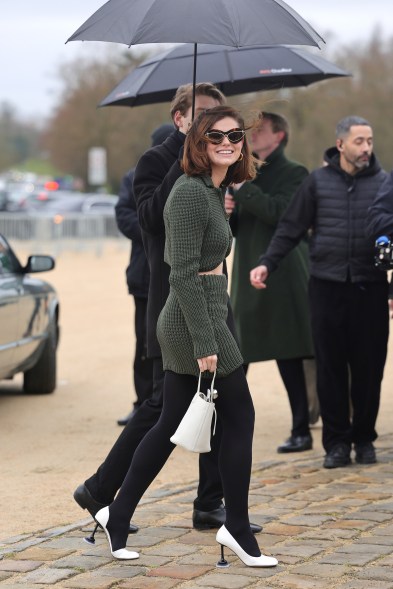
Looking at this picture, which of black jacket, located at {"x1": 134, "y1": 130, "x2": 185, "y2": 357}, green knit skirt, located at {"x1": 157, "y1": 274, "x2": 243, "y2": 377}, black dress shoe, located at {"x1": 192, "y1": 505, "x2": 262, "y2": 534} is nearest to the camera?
green knit skirt, located at {"x1": 157, "y1": 274, "x2": 243, "y2": 377}

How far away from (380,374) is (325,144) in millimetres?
47404

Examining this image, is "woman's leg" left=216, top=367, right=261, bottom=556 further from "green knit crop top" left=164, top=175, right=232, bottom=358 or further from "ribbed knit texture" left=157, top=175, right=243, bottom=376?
"green knit crop top" left=164, top=175, right=232, bottom=358

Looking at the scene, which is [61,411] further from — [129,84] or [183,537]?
[183,537]

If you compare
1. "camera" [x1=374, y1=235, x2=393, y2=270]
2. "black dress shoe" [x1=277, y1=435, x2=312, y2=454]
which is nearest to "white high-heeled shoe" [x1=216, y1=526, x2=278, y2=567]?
"camera" [x1=374, y1=235, x2=393, y2=270]

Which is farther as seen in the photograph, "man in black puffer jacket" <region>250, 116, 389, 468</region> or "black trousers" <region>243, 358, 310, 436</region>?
"black trousers" <region>243, 358, 310, 436</region>

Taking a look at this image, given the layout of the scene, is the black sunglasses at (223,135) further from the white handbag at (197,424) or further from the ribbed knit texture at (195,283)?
the white handbag at (197,424)

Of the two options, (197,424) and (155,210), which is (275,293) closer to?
(155,210)

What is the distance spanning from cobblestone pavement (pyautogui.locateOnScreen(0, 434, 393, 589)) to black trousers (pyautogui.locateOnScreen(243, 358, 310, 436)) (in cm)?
115

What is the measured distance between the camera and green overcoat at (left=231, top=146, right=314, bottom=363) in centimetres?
832

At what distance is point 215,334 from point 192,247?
1.20 ft

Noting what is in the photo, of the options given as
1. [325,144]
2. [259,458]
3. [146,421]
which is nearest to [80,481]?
[259,458]

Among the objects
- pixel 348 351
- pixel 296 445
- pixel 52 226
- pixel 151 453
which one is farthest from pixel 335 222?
pixel 52 226

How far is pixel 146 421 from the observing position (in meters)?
5.60

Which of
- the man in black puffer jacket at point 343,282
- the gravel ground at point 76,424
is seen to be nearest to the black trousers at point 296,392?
the gravel ground at point 76,424
